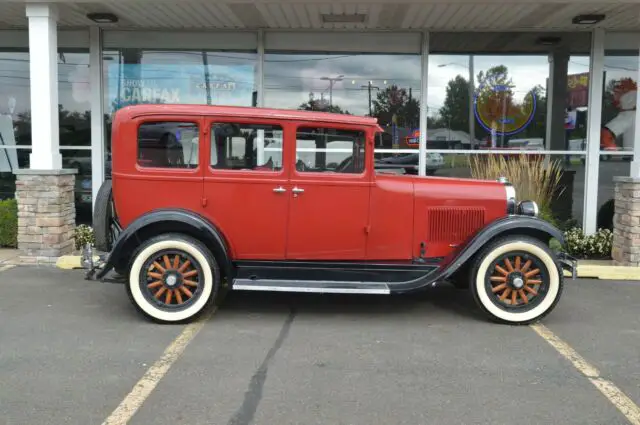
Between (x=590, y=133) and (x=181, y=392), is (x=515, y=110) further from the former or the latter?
(x=181, y=392)

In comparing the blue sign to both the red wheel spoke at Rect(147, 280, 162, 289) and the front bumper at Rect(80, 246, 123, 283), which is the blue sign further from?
the red wheel spoke at Rect(147, 280, 162, 289)

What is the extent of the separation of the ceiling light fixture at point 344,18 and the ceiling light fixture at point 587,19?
3173mm

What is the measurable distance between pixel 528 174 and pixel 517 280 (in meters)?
3.65

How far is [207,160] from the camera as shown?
17.0 feet

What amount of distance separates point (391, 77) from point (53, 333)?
22.2 feet

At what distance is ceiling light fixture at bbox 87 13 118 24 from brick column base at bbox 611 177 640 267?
25.3ft

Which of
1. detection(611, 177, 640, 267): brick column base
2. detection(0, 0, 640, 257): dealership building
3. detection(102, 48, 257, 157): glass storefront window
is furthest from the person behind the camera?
detection(102, 48, 257, 157): glass storefront window

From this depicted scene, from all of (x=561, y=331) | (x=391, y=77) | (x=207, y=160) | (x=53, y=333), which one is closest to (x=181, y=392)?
(x=53, y=333)

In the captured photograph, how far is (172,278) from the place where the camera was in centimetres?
506

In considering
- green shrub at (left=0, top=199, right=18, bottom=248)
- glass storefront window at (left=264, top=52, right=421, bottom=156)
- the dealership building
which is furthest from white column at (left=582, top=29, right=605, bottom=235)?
green shrub at (left=0, top=199, right=18, bottom=248)

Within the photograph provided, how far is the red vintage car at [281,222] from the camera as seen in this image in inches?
200

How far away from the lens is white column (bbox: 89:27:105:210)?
9.57 metres

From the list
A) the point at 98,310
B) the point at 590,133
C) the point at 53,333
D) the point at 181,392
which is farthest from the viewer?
the point at 590,133

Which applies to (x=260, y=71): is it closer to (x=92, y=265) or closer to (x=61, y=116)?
(x=61, y=116)
